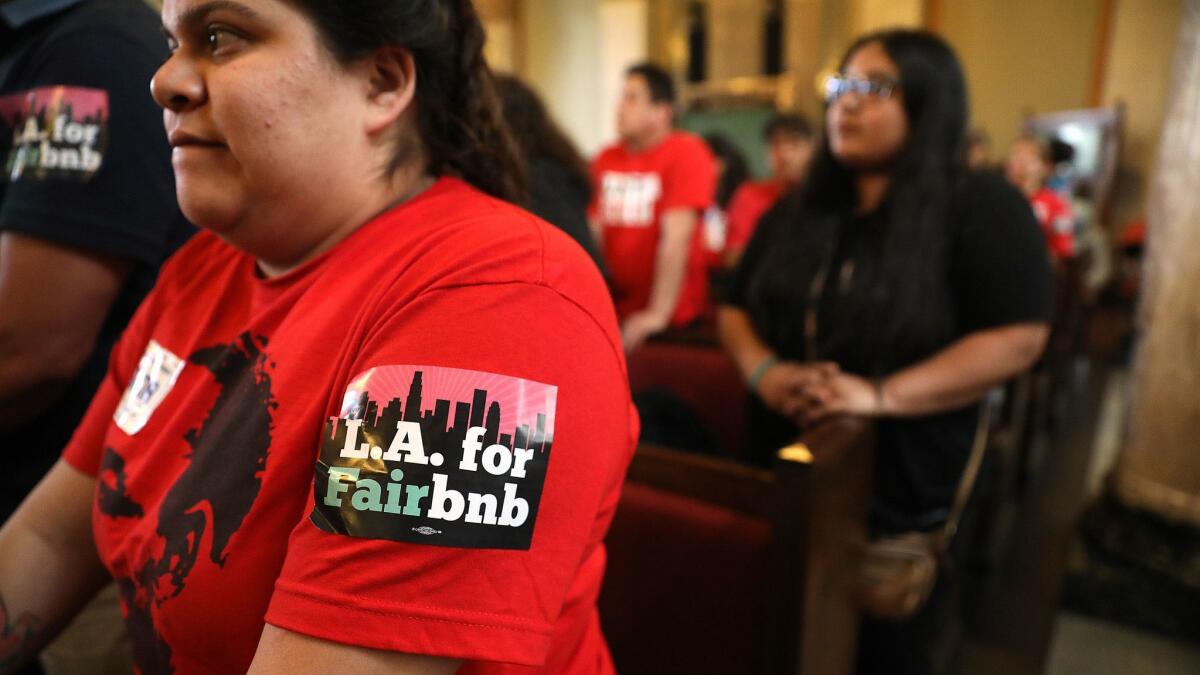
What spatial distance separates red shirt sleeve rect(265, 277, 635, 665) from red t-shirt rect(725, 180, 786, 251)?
4.03 metres

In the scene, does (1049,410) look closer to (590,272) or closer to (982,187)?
(982,187)

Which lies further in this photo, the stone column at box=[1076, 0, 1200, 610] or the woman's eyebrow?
the stone column at box=[1076, 0, 1200, 610]

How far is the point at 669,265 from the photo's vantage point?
290 centimetres

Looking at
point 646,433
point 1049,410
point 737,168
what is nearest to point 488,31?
point 646,433

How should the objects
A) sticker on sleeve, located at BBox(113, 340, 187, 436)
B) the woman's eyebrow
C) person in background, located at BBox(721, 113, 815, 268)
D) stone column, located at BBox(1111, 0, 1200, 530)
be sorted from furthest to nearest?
person in background, located at BBox(721, 113, 815, 268), stone column, located at BBox(1111, 0, 1200, 530), sticker on sleeve, located at BBox(113, 340, 187, 436), the woman's eyebrow

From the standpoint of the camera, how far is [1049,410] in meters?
4.32

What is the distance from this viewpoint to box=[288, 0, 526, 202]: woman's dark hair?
688 millimetres

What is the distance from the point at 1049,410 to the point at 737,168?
241 centimetres

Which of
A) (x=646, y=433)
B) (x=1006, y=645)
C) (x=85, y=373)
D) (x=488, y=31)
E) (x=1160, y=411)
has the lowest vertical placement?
(x=1006, y=645)

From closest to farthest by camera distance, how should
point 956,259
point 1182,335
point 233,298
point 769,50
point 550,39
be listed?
point 233,298, point 956,259, point 1182,335, point 550,39, point 769,50

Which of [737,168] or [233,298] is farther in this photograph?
[737,168]

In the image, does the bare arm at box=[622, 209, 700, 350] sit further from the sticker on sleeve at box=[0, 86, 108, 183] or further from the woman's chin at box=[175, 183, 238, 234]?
the woman's chin at box=[175, 183, 238, 234]

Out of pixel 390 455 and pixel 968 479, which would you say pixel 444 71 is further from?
pixel 968 479

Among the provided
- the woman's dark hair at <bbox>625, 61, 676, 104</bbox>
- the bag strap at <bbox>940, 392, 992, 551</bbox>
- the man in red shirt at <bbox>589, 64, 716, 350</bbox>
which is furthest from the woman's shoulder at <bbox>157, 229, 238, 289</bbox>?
the woman's dark hair at <bbox>625, 61, 676, 104</bbox>
